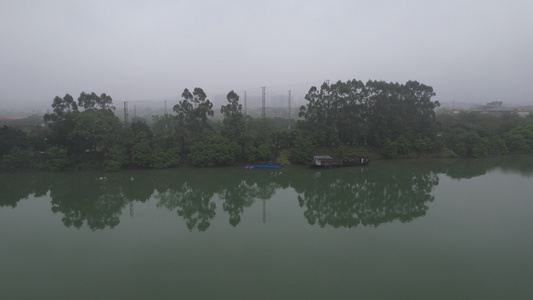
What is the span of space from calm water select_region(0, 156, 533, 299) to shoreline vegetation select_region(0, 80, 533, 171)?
2425 mm

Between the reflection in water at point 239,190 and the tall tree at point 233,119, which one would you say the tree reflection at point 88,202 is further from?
the tall tree at point 233,119

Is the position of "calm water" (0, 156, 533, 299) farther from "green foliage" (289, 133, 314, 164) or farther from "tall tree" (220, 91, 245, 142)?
"tall tree" (220, 91, 245, 142)

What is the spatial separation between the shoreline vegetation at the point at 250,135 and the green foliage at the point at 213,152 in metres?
0.05

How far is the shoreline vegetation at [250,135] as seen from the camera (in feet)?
45.8

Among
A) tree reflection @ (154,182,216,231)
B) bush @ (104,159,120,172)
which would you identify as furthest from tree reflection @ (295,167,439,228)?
bush @ (104,159,120,172)

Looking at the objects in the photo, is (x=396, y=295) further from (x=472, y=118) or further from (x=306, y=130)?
(x=472, y=118)

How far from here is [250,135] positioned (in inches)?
612

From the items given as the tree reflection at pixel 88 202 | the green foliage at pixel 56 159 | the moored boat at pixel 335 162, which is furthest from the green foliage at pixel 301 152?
the green foliage at pixel 56 159

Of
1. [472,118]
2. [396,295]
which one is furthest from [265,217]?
[472,118]

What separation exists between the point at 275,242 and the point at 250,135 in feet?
31.5

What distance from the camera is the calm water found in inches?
192

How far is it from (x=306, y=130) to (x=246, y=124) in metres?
3.62

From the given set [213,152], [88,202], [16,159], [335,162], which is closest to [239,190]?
[213,152]

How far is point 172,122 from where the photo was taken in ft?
55.0
